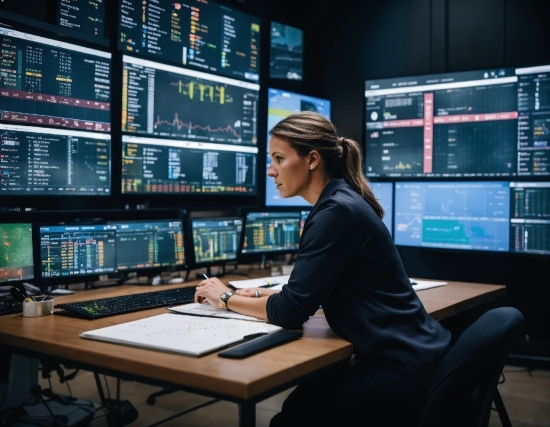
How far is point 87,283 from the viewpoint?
234cm

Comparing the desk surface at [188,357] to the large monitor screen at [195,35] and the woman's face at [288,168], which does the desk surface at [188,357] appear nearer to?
the woman's face at [288,168]

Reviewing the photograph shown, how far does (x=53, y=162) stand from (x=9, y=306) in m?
0.65

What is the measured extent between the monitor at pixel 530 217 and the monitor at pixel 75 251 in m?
1.98

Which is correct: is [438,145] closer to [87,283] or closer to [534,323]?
[534,323]

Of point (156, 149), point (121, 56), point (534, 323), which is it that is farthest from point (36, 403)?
point (534, 323)

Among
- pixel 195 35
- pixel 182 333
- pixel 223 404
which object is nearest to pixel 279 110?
pixel 195 35

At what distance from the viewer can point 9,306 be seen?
6.00ft

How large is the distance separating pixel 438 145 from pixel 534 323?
4.01 ft

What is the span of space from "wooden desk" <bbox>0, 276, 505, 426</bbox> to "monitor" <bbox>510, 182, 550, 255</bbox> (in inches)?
62.0

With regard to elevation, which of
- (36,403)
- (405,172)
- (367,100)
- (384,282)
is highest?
(367,100)

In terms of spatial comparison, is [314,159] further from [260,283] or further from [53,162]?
[53,162]

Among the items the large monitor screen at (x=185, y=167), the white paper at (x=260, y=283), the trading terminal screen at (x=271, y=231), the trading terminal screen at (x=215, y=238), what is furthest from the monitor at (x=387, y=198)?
the white paper at (x=260, y=283)

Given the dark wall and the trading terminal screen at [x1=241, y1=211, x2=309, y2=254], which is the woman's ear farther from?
the dark wall

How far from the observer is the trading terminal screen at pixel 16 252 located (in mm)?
1981
